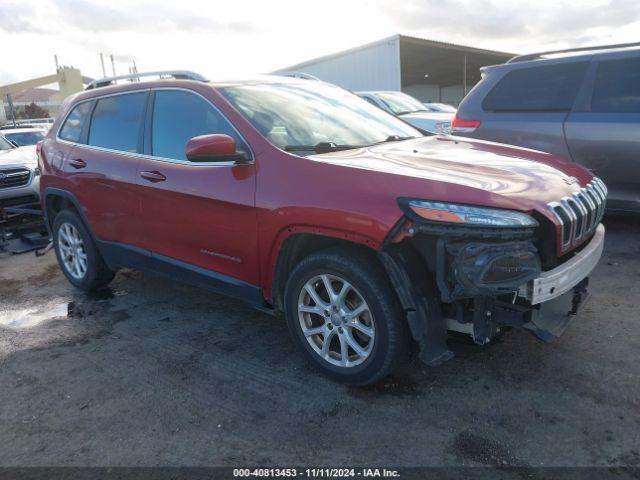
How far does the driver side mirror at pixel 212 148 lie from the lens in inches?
121

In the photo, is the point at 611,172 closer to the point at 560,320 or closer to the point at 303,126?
the point at 560,320

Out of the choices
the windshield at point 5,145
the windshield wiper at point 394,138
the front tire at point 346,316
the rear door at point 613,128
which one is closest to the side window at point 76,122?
the windshield wiper at point 394,138

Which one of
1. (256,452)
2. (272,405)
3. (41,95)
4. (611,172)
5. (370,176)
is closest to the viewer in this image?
(256,452)

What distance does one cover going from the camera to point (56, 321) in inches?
172

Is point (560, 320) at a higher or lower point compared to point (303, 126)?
lower

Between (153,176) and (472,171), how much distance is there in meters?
2.21

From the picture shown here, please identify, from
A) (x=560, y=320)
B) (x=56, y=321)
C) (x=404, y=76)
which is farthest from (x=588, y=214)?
(x=404, y=76)

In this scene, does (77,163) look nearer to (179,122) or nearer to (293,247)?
(179,122)

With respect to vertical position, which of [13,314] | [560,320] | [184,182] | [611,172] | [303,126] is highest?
[303,126]

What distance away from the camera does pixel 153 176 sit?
380cm

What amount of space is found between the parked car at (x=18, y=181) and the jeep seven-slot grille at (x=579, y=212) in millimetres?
6779

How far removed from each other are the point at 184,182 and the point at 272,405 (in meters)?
1.58

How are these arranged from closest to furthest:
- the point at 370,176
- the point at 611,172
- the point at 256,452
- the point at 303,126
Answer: the point at 256,452, the point at 370,176, the point at 303,126, the point at 611,172

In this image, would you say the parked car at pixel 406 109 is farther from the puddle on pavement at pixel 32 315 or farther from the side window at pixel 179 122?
the puddle on pavement at pixel 32 315
